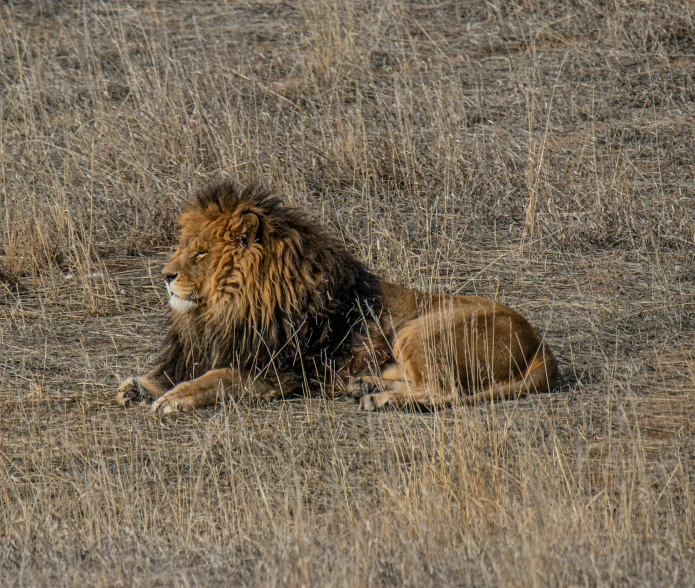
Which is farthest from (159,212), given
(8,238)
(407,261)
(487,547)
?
(487,547)

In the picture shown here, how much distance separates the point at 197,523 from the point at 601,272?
4.58 m

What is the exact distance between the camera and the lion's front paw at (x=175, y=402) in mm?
5832

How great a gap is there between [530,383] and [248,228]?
1.77 metres

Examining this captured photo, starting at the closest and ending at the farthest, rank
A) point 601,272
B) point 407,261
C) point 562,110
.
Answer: point 407,261
point 601,272
point 562,110

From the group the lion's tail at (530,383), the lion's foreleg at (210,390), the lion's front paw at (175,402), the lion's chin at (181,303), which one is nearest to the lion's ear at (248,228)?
the lion's chin at (181,303)

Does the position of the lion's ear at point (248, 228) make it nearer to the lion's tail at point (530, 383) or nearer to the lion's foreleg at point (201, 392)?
the lion's foreleg at point (201, 392)

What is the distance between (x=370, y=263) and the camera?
801 cm

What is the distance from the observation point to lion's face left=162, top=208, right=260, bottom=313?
19.6 ft

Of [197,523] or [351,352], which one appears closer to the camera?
[197,523]

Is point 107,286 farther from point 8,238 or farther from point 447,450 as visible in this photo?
point 447,450

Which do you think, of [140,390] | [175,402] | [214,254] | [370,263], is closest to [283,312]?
[214,254]

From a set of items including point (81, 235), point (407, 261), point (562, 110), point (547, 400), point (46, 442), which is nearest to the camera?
point (46, 442)

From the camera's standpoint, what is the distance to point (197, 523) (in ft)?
14.9

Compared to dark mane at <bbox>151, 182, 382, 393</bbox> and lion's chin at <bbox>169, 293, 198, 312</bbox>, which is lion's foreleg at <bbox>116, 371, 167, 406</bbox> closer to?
dark mane at <bbox>151, 182, 382, 393</bbox>
